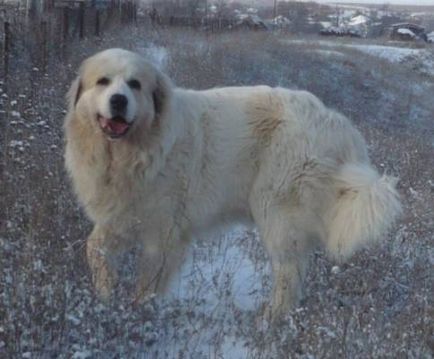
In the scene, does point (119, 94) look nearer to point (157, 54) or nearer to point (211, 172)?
point (211, 172)

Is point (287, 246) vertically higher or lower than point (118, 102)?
lower

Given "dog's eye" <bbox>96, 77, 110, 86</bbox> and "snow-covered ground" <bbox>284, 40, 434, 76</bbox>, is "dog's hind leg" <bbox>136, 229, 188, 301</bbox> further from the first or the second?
"snow-covered ground" <bbox>284, 40, 434, 76</bbox>

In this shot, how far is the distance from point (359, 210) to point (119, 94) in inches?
54.6

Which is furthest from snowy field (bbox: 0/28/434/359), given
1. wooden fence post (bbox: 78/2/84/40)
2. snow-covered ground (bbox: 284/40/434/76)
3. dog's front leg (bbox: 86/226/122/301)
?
snow-covered ground (bbox: 284/40/434/76)

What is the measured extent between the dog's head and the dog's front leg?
0.55 metres

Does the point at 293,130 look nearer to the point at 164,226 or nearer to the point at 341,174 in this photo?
the point at 341,174

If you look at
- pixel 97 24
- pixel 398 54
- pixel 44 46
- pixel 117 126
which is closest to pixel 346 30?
pixel 398 54

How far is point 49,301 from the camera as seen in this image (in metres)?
2.91

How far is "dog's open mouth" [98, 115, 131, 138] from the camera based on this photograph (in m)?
3.53

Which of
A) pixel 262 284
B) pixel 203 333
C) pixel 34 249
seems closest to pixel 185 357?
pixel 203 333

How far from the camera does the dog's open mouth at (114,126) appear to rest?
353 centimetres

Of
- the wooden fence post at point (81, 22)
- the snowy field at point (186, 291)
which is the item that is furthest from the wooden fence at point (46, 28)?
the snowy field at point (186, 291)

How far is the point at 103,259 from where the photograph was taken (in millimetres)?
3330

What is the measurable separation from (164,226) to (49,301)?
0.94m
